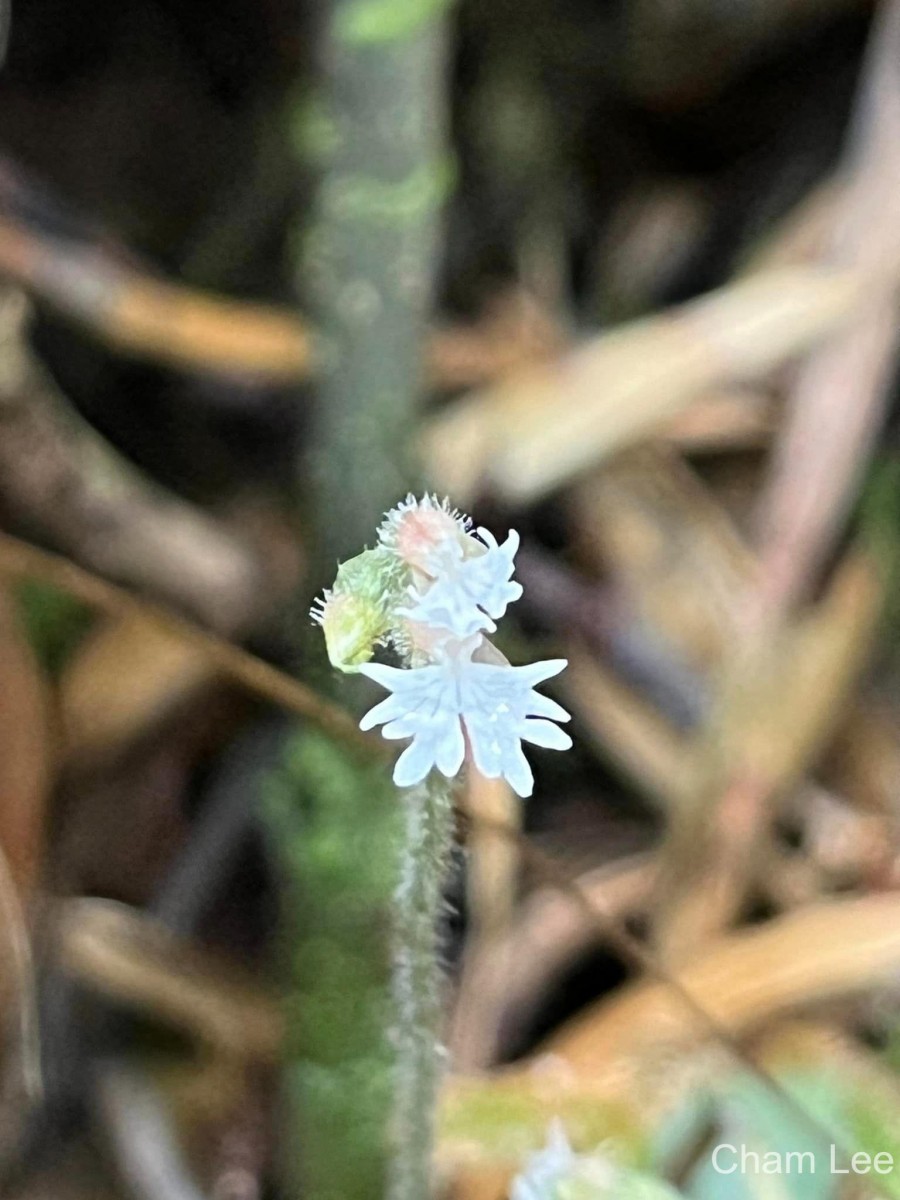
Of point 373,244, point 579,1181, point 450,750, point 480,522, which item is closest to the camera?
point 450,750

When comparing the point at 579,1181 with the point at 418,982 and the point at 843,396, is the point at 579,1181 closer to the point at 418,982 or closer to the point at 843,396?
the point at 418,982

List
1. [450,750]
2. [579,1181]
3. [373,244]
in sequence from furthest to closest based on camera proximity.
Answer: [373,244] → [579,1181] → [450,750]

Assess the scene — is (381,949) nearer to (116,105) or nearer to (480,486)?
(480,486)

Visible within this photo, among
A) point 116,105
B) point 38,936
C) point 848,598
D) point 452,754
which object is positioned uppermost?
point 116,105

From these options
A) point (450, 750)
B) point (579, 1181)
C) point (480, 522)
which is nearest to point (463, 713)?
point (450, 750)

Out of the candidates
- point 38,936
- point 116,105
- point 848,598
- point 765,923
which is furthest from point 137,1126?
point 116,105

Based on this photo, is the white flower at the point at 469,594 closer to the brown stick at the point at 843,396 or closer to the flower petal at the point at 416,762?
the flower petal at the point at 416,762

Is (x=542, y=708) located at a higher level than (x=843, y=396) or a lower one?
lower

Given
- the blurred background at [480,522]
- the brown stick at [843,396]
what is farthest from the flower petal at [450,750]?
the brown stick at [843,396]
